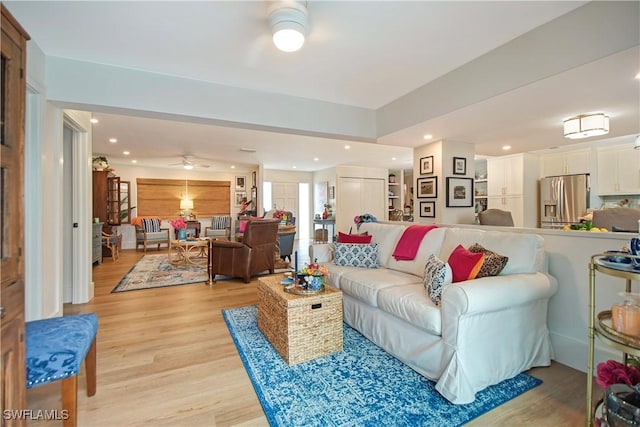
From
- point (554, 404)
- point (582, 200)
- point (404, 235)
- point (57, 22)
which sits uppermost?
point (57, 22)

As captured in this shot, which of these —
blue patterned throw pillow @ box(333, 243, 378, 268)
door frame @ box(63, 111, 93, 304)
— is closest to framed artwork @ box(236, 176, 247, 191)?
door frame @ box(63, 111, 93, 304)

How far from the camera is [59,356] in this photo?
4.38 feet

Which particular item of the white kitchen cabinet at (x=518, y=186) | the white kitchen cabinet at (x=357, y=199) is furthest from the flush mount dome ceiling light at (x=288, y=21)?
the white kitchen cabinet at (x=357, y=199)

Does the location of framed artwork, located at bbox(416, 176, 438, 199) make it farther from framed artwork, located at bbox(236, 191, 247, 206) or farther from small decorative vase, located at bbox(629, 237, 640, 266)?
framed artwork, located at bbox(236, 191, 247, 206)

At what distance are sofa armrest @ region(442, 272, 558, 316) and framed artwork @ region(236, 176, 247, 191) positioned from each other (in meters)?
8.50

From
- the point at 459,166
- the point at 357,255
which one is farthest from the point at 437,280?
the point at 459,166

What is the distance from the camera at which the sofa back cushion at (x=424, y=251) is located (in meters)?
2.76

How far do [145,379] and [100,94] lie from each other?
2453 millimetres

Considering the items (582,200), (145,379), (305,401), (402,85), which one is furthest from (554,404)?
(582,200)

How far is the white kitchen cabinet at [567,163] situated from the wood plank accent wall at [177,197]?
27.7 ft

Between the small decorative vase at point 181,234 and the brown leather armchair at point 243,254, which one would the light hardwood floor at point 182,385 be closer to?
the brown leather armchair at point 243,254

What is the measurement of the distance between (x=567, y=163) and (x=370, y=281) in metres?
5.65

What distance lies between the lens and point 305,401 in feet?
5.58

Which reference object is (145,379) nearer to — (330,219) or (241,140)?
(241,140)
